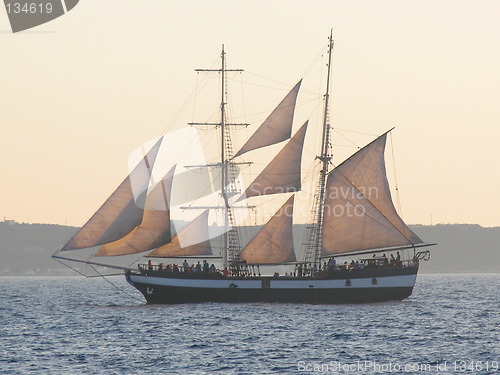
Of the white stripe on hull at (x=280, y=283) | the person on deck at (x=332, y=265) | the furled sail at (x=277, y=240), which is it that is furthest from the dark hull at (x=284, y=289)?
the furled sail at (x=277, y=240)

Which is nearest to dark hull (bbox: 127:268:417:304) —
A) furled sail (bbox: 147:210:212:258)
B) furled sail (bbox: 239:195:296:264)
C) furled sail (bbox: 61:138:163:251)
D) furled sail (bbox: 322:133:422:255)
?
furled sail (bbox: 239:195:296:264)

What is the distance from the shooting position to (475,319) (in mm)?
68062

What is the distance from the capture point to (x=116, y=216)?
68750 millimetres

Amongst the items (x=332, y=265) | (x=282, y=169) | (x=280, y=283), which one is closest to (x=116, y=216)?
(x=282, y=169)

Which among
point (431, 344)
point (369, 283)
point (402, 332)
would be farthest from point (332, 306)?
point (431, 344)

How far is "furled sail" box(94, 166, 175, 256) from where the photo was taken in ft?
233

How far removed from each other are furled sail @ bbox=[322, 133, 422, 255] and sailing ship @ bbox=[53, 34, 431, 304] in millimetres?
73

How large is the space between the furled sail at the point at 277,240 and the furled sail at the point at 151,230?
6.82 m

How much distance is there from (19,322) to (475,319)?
100 feet

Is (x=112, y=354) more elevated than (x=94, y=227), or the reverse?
(x=94, y=227)

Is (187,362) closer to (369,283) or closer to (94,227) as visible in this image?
(94,227)

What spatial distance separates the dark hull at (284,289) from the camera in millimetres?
75125

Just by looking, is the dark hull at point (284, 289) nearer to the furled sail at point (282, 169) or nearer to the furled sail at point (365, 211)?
the furled sail at point (365, 211)

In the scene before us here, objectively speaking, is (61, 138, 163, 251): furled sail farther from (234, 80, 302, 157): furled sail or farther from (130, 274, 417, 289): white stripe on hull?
(234, 80, 302, 157): furled sail
